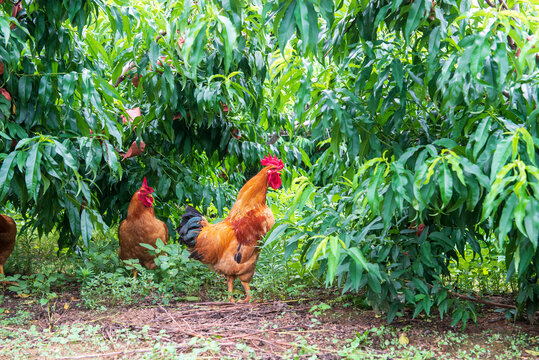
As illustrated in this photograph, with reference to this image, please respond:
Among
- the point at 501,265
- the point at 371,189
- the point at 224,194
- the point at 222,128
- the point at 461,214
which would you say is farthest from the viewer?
the point at 224,194

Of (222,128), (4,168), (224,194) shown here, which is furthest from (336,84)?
(224,194)

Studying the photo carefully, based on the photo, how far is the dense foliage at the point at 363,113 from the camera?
1859 millimetres

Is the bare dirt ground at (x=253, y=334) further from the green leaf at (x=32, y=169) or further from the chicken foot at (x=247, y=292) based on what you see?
the green leaf at (x=32, y=169)

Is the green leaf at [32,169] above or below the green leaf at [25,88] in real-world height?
below

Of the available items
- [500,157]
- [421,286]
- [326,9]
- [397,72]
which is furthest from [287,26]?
[421,286]

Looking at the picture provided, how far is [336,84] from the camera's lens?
2957 millimetres

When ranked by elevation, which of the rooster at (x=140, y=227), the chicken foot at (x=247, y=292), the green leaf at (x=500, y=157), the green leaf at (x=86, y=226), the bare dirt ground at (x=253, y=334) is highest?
the green leaf at (x=500, y=157)

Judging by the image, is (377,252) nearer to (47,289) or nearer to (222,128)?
(222,128)

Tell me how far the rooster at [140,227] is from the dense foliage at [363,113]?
0.49 metres

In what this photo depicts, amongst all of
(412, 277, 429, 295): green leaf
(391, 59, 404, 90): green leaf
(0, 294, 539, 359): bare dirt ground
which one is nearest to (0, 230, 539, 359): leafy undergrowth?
(0, 294, 539, 359): bare dirt ground

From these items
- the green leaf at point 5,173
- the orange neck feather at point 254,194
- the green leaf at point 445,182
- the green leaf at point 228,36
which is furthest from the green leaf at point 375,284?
the green leaf at point 5,173

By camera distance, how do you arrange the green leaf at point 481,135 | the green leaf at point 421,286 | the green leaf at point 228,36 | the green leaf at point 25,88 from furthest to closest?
the green leaf at point 25,88
the green leaf at point 421,286
the green leaf at point 481,135
the green leaf at point 228,36

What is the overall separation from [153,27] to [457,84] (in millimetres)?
1882

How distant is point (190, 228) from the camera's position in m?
4.29
